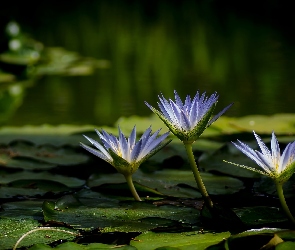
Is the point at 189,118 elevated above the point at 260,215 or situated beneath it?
elevated above

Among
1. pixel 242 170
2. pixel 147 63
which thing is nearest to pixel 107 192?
pixel 242 170

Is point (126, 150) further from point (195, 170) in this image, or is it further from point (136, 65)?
point (136, 65)

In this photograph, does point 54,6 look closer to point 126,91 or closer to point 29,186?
point 126,91

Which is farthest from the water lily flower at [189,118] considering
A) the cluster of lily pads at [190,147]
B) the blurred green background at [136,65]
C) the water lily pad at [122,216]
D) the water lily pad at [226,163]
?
the blurred green background at [136,65]

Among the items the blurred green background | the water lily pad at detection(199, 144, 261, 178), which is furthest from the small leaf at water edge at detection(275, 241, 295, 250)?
the blurred green background

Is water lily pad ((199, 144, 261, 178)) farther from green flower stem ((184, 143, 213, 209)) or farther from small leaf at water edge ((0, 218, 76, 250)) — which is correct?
small leaf at water edge ((0, 218, 76, 250))

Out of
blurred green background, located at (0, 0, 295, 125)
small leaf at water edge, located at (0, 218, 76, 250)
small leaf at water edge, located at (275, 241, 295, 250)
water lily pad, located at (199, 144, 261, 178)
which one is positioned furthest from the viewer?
blurred green background, located at (0, 0, 295, 125)

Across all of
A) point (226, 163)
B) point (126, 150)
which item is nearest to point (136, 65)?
point (226, 163)
